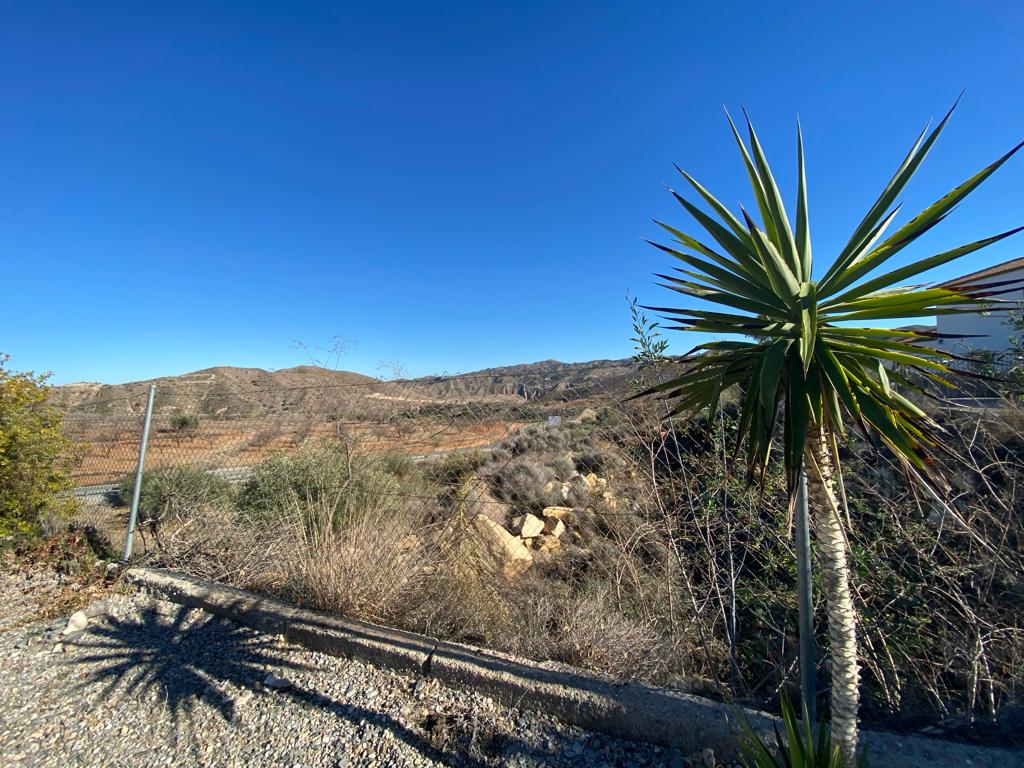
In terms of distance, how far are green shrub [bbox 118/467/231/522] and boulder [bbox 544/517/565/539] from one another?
4.12 m

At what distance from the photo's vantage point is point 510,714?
2.63 metres

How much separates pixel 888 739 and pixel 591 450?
2.95m

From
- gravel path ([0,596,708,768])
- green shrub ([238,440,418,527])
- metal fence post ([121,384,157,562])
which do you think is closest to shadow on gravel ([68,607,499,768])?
gravel path ([0,596,708,768])

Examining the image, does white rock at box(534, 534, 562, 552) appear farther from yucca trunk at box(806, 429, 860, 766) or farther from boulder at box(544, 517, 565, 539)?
yucca trunk at box(806, 429, 860, 766)

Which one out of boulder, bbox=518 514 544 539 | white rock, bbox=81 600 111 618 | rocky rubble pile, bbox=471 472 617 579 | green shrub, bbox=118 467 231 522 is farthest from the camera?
boulder, bbox=518 514 544 539

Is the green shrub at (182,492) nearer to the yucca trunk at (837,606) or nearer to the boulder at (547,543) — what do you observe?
the boulder at (547,543)

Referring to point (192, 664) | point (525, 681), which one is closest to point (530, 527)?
point (525, 681)

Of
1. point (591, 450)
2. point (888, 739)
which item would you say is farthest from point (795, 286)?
point (591, 450)

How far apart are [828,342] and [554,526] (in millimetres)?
5345

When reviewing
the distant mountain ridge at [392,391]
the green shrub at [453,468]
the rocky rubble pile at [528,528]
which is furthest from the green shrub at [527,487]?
the distant mountain ridge at [392,391]

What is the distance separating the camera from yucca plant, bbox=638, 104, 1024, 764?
5.14 ft

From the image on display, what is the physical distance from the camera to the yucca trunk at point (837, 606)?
167cm

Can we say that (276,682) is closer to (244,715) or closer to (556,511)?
(244,715)

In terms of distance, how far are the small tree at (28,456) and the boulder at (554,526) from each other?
5957 millimetres
